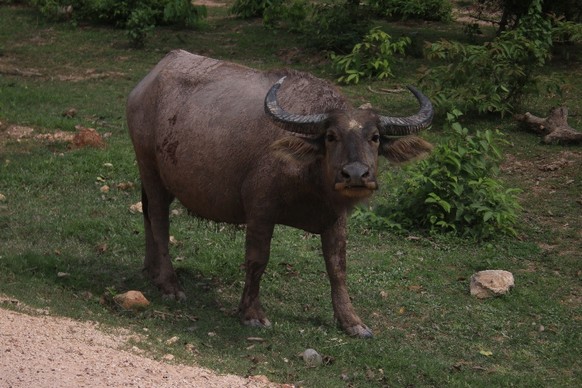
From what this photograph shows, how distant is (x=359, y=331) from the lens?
7.65m

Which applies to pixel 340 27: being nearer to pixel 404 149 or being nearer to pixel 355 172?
pixel 404 149

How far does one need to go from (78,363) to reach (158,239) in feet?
8.44

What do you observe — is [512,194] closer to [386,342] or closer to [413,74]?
[386,342]

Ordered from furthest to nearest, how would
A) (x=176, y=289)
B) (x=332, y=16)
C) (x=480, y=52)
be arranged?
(x=332, y=16), (x=480, y=52), (x=176, y=289)

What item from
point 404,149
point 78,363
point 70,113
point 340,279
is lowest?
point 70,113

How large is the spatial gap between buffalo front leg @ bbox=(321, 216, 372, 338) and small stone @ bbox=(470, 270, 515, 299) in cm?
145

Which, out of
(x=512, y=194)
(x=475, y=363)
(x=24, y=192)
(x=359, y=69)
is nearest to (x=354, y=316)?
(x=475, y=363)

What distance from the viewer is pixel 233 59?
16859mm

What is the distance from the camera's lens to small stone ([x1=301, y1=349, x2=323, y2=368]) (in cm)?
707

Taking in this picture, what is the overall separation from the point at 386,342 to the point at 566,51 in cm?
965

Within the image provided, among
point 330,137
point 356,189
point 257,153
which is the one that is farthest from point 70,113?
point 356,189

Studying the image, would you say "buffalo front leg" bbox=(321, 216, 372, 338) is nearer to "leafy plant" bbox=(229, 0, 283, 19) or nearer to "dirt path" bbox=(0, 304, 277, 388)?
"dirt path" bbox=(0, 304, 277, 388)

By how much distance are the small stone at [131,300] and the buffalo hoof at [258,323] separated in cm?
81

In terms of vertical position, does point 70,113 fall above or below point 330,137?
below
